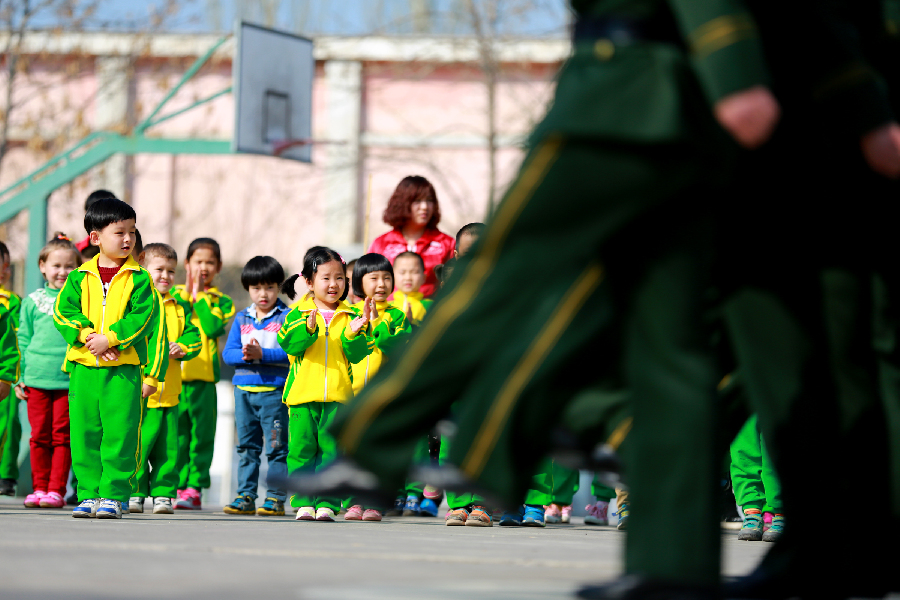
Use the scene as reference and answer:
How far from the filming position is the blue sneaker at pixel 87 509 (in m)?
6.66

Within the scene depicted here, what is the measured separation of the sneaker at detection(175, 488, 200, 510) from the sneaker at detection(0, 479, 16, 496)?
1.30 m

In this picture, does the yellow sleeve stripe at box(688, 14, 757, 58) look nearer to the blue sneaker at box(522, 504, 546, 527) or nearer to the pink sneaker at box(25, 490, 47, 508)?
the blue sneaker at box(522, 504, 546, 527)

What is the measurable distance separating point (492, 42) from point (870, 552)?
19.7 meters

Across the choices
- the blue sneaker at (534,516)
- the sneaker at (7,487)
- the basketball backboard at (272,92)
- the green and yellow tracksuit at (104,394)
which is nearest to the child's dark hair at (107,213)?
the green and yellow tracksuit at (104,394)

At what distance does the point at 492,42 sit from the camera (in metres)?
22.3

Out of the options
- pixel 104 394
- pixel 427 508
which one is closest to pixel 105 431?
pixel 104 394

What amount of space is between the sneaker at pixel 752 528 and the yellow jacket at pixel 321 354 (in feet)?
7.36

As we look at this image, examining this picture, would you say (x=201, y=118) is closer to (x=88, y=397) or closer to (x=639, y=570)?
(x=88, y=397)

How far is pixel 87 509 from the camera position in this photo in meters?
6.68

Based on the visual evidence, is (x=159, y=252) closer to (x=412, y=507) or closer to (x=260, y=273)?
(x=260, y=273)

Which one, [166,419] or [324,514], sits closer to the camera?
[324,514]

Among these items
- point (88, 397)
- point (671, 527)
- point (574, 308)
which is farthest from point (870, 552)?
point (88, 397)

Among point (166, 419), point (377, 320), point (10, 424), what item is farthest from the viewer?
point (10, 424)

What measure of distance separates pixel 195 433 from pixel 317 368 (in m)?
1.49
